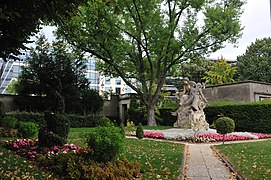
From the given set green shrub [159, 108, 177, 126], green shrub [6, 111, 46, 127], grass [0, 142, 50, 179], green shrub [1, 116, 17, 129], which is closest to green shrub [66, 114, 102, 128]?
green shrub [6, 111, 46, 127]

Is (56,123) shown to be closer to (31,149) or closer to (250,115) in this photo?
(31,149)

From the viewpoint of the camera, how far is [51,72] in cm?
2441

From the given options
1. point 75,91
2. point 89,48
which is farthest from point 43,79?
point 89,48

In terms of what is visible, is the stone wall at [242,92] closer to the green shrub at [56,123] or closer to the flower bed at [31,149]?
the green shrub at [56,123]

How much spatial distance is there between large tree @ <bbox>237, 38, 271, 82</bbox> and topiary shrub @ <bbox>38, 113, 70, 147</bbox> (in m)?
36.3

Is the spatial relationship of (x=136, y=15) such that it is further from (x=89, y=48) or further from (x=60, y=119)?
(x=60, y=119)

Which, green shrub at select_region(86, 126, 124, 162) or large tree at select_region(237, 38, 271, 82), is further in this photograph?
large tree at select_region(237, 38, 271, 82)

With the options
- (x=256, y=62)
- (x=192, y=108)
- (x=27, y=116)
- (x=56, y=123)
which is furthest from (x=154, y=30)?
(x=256, y=62)

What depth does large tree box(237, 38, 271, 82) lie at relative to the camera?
131 feet

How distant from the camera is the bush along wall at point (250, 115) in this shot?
19.4 metres

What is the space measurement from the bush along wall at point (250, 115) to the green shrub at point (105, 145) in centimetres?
1476

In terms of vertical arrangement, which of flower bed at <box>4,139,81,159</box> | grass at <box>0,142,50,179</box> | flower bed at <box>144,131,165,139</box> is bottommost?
flower bed at <box>144,131,165,139</box>

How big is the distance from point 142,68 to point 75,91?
251 inches

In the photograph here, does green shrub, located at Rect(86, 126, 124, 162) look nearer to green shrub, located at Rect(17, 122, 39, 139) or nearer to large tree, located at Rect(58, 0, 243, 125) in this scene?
green shrub, located at Rect(17, 122, 39, 139)
